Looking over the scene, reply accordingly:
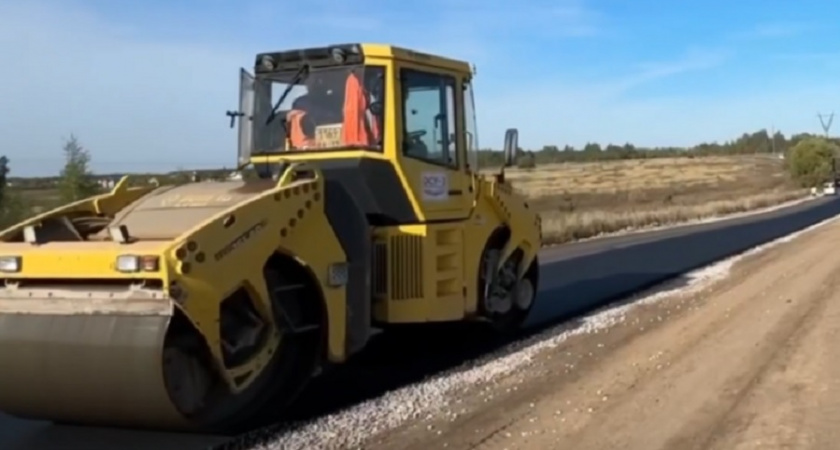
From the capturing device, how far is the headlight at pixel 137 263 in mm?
6512

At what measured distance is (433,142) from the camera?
32.4 feet

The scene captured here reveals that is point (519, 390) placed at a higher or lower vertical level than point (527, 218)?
lower

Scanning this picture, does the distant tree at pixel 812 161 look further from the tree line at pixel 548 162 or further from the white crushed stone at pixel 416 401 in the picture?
the white crushed stone at pixel 416 401

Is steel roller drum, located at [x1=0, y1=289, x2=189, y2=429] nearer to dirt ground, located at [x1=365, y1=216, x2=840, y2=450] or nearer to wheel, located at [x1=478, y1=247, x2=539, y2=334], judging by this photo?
dirt ground, located at [x1=365, y1=216, x2=840, y2=450]

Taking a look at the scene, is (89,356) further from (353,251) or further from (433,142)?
(433,142)

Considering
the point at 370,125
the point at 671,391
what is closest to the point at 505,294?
the point at 370,125

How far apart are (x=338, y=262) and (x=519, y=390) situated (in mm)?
1717

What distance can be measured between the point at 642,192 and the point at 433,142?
64610mm

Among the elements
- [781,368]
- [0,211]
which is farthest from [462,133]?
[0,211]

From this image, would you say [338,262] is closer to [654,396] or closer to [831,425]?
[654,396]

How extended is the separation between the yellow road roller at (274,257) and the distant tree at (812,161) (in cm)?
7450

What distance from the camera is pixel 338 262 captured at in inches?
317

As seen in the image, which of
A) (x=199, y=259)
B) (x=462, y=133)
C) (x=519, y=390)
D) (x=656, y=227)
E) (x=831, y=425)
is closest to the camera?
(x=199, y=259)

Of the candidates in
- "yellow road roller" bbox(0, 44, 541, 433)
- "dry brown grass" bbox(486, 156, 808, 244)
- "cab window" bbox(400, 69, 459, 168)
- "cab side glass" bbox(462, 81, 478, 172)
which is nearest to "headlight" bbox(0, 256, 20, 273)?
"yellow road roller" bbox(0, 44, 541, 433)
